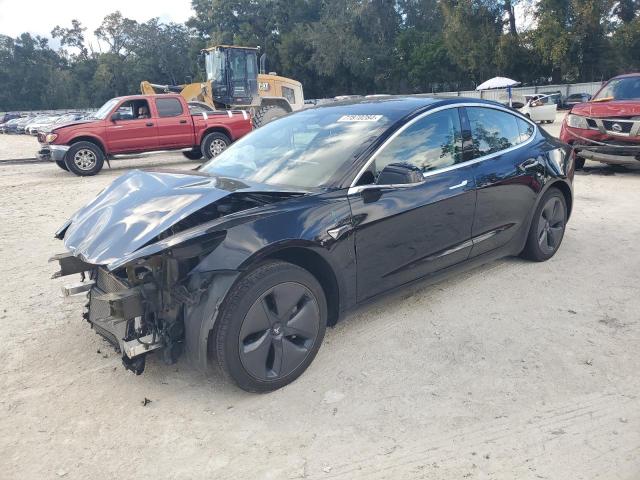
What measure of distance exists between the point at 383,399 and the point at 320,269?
0.86 m

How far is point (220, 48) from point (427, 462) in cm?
1779

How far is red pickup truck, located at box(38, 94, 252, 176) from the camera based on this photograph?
12.5 metres

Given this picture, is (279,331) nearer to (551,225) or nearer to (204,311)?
(204,311)

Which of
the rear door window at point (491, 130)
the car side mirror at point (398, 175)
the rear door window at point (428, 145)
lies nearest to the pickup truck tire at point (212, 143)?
the rear door window at point (491, 130)

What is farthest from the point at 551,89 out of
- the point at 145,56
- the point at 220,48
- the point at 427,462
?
the point at 145,56

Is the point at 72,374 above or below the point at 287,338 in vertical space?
below

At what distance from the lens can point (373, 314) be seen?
4035 mm

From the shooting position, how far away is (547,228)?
4.99 meters

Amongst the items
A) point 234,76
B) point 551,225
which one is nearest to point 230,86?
point 234,76

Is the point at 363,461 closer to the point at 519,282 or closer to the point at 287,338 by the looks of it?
the point at 287,338

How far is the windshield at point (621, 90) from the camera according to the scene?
9.23 metres

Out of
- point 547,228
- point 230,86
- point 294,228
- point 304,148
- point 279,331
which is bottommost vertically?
point 279,331

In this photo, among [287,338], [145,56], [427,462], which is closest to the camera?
[427,462]

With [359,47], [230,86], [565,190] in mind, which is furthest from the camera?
[359,47]
